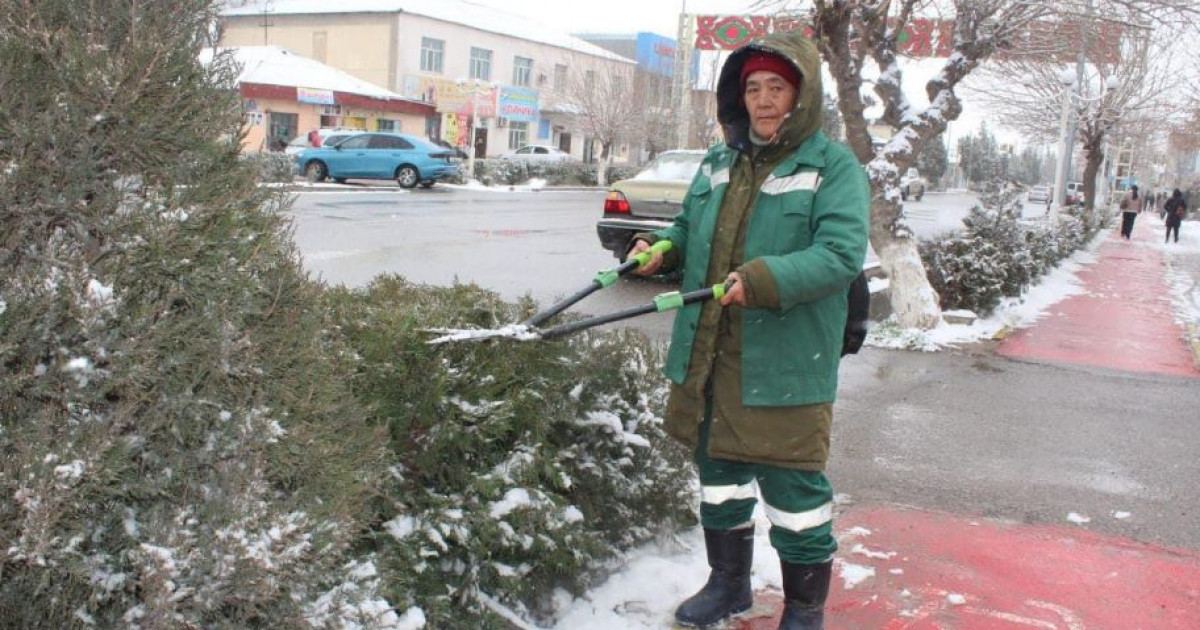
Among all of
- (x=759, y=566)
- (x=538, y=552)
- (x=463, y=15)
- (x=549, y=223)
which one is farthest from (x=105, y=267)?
(x=463, y=15)

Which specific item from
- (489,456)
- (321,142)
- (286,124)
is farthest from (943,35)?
(286,124)

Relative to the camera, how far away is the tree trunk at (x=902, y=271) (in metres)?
9.39

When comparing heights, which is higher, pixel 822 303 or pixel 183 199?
pixel 183 199

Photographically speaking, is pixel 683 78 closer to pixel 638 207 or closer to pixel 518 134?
pixel 518 134

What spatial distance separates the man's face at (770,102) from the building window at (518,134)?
52645 mm

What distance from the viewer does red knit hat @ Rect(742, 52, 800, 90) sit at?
287 cm

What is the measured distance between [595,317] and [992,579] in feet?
5.96

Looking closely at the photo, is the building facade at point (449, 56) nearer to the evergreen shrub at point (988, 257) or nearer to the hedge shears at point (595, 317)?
the evergreen shrub at point (988, 257)

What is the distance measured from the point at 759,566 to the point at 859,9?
23.9ft

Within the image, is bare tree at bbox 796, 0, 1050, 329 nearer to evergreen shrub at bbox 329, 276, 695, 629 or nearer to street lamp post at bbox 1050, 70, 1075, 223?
evergreen shrub at bbox 329, 276, 695, 629

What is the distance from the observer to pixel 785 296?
259cm

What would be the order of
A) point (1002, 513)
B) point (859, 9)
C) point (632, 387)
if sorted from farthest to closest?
point (859, 9) < point (1002, 513) < point (632, 387)

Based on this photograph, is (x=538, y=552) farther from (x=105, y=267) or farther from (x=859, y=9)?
(x=859, y=9)

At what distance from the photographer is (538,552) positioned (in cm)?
289
